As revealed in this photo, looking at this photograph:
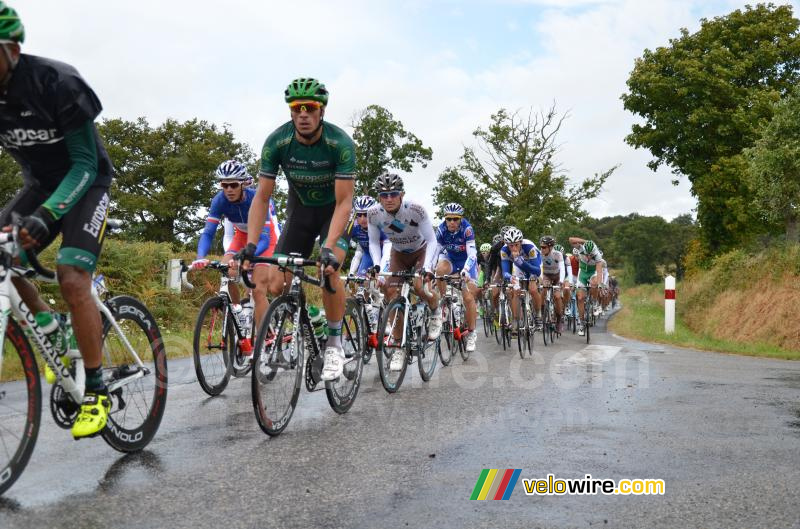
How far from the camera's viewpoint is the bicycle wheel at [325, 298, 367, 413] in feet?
19.8

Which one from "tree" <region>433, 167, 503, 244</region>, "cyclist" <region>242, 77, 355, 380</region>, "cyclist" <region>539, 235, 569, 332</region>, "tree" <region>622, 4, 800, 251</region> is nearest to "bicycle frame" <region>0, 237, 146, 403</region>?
"cyclist" <region>242, 77, 355, 380</region>

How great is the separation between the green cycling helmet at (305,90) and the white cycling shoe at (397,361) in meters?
3.05

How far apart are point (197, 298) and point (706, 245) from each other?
30181 millimetres

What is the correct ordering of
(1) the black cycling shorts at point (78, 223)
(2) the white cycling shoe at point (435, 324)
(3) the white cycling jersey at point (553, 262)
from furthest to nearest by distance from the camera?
1. (3) the white cycling jersey at point (553, 262)
2. (2) the white cycling shoe at point (435, 324)
3. (1) the black cycling shorts at point (78, 223)

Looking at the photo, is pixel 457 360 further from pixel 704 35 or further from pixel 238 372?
pixel 704 35

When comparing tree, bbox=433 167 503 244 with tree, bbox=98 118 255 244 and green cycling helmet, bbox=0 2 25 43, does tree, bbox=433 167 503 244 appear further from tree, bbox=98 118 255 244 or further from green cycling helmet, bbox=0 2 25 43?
green cycling helmet, bbox=0 2 25 43

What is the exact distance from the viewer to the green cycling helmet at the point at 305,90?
5.49 m

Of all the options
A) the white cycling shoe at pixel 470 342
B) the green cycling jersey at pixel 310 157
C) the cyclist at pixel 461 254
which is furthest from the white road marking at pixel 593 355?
the green cycling jersey at pixel 310 157

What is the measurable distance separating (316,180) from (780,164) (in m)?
18.1

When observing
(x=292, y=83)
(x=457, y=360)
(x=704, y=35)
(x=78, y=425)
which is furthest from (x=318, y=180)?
(x=704, y=35)

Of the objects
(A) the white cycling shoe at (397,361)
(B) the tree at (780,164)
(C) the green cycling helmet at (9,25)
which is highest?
(B) the tree at (780,164)

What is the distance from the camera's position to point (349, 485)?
3.88 meters

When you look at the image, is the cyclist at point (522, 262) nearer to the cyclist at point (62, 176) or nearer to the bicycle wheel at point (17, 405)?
the cyclist at point (62, 176)

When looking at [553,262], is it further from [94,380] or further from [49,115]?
[49,115]
